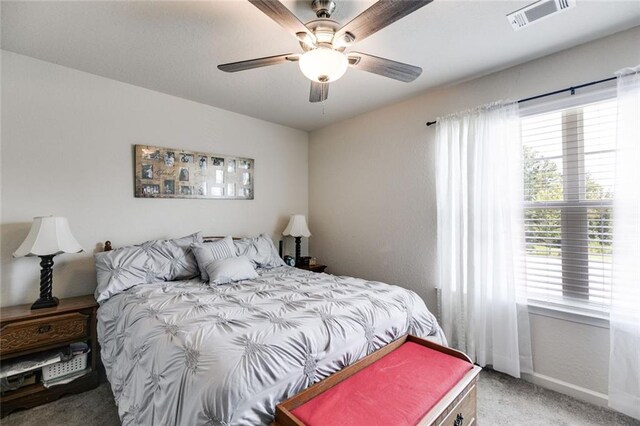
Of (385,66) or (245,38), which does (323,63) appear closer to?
(385,66)

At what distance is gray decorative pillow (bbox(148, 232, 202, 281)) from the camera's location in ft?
8.21

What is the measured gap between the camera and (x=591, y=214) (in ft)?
6.92

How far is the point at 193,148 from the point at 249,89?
3.09 feet

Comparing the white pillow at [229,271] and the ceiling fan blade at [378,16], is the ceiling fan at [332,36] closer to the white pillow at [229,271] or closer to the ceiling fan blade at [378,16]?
the ceiling fan blade at [378,16]

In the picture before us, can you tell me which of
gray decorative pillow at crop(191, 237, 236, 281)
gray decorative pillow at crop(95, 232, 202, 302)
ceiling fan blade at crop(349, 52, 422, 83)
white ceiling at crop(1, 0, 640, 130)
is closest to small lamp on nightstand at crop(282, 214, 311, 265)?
gray decorative pillow at crop(191, 237, 236, 281)

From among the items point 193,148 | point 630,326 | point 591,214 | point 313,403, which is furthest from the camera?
point 193,148

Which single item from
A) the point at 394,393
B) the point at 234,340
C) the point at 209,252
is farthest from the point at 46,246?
the point at 394,393

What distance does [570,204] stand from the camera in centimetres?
220

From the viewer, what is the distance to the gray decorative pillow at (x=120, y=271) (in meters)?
2.22

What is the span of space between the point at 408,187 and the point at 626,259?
1734 mm

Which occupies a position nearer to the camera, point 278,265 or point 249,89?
point 249,89

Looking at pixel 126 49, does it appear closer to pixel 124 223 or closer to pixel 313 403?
pixel 124 223

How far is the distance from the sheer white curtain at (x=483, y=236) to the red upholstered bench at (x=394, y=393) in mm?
976

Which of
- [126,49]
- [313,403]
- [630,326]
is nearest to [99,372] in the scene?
[313,403]
